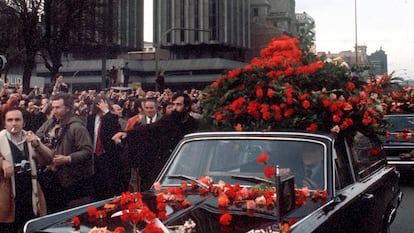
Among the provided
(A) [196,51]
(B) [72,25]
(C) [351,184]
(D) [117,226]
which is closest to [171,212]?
(D) [117,226]

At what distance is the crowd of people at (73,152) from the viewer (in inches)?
232

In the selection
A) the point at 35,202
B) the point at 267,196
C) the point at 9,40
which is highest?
the point at 9,40

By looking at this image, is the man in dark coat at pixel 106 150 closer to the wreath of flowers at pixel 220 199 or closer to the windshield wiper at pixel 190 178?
the windshield wiper at pixel 190 178

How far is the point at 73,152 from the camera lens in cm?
658

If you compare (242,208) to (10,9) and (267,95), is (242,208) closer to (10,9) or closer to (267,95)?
(267,95)

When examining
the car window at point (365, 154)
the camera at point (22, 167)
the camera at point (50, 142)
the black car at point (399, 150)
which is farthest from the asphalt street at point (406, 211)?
the camera at point (22, 167)

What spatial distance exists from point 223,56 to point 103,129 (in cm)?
7644

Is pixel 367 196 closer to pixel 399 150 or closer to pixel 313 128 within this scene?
pixel 313 128

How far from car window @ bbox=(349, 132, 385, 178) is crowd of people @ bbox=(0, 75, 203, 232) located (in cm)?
194

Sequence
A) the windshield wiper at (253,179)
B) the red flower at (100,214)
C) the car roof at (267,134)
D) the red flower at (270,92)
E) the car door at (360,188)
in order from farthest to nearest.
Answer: the red flower at (270,92) < the car roof at (267,134) < the windshield wiper at (253,179) < the car door at (360,188) < the red flower at (100,214)

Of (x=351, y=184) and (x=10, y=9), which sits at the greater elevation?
(x=10, y=9)

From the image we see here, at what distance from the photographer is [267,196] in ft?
13.5

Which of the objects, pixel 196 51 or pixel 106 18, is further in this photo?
pixel 196 51

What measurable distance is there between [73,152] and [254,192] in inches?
118
